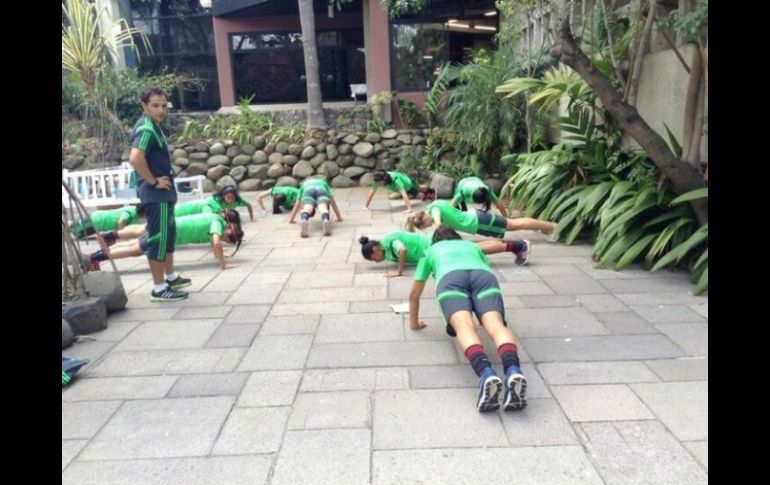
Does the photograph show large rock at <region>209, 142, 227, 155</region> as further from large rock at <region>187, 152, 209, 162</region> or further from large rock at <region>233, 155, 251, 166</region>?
large rock at <region>233, 155, 251, 166</region>

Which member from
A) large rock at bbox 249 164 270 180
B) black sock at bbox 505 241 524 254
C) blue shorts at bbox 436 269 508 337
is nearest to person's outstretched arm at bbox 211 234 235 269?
black sock at bbox 505 241 524 254

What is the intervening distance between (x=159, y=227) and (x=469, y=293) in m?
2.73

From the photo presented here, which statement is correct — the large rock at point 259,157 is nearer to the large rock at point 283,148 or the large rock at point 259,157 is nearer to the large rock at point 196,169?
the large rock at point 283,148

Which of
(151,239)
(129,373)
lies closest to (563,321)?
(129,373)

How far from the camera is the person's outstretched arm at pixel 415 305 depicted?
3779 mm

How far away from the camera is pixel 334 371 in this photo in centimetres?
350

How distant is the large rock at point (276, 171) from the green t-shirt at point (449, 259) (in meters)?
8.94

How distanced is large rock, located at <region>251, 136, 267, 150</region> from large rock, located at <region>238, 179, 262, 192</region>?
2.47 feet

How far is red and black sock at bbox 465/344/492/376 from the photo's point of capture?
9.87 feet

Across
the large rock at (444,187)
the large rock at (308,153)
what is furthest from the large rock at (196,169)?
the large rock at (444,187)

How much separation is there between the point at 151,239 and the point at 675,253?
434 cm

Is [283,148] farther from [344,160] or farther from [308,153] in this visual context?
[344,160]

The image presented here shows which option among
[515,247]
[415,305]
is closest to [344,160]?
[515,247]
